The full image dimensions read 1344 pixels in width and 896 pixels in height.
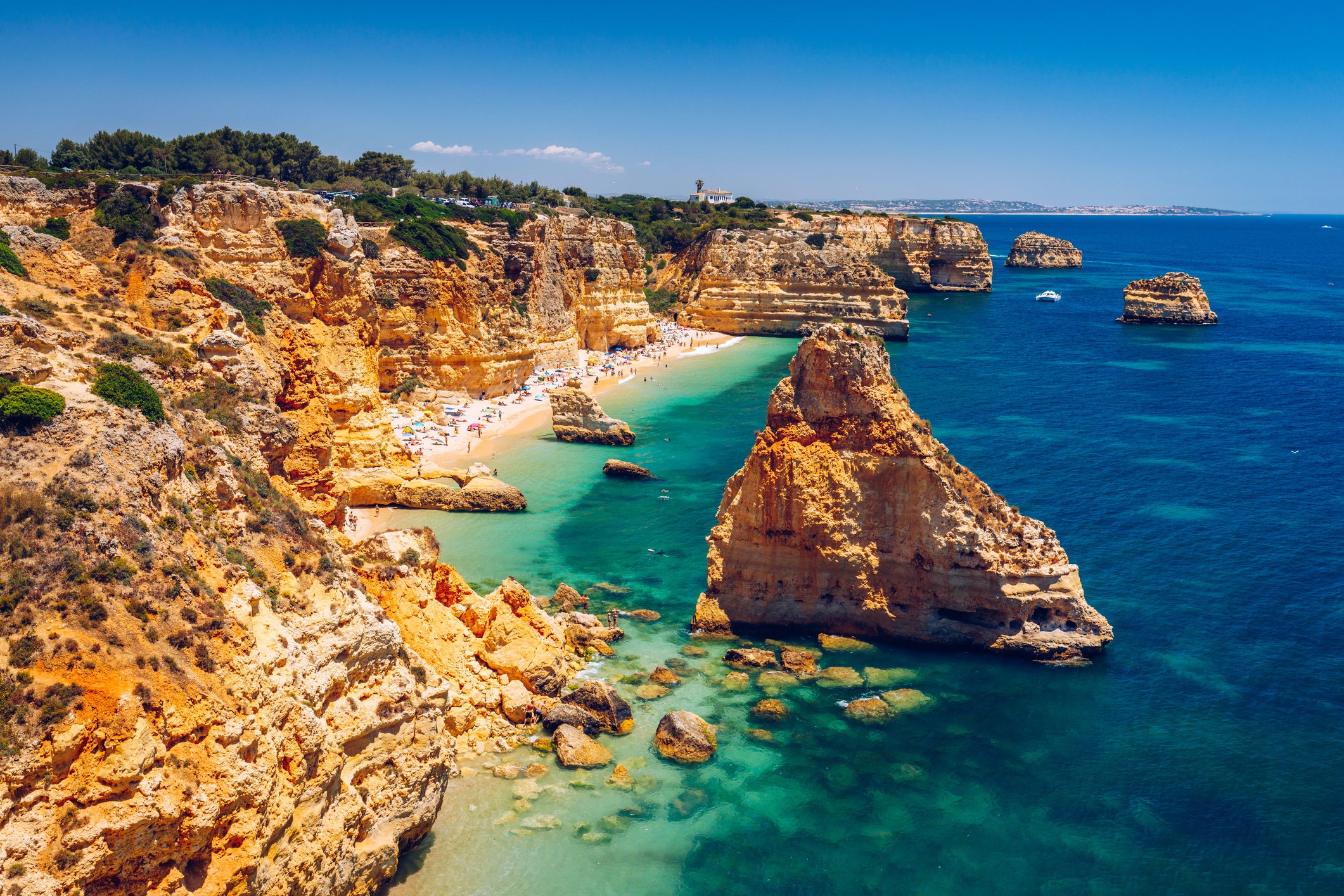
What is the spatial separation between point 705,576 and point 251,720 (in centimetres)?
2536

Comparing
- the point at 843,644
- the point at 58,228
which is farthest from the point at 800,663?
the point at 58,228

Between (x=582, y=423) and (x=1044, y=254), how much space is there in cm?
15890

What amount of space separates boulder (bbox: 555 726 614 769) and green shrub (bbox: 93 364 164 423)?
13.1 m

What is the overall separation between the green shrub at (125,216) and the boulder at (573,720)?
24.0 m

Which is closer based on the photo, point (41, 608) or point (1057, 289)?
point (41, 608)

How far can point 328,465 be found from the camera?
1240 inches

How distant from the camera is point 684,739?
24.5 m

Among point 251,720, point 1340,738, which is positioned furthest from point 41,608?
point 1340,738

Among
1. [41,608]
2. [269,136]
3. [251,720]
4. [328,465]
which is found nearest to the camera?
[41,608]

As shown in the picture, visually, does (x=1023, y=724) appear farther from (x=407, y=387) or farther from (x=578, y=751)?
(x=407, y=387)

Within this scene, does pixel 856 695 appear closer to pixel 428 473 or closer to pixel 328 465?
pixel 328 465

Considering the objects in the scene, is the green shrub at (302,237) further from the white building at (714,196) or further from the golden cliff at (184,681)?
the white building at (714,196)

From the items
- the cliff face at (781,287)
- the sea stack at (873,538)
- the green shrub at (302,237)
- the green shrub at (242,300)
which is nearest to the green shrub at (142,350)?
the green shrub at (242,300)

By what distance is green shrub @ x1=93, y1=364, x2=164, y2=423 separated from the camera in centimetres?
1648
